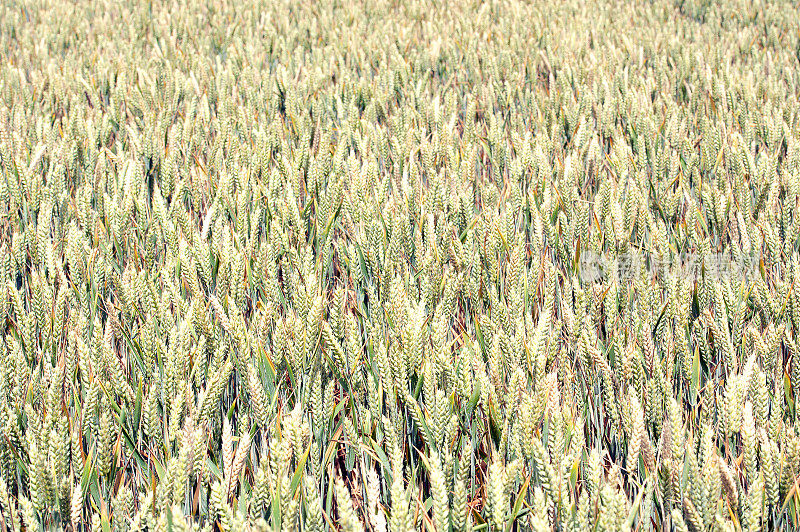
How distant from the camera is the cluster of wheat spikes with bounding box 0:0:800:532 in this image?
0.83 m

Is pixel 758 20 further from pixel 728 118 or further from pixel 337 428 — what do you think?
pixel 337 428

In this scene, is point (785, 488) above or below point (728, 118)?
below

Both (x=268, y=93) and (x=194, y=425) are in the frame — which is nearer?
(x=194, y=425)

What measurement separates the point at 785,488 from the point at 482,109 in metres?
1.95

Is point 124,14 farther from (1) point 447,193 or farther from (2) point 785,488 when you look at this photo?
(2) point 785,488

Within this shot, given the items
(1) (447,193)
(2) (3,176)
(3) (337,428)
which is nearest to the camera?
(3) (337,428)

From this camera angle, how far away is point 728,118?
7.46 ft

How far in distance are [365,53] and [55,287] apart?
2.33 meters

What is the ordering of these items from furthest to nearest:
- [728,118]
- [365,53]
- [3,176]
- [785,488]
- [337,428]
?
[365,53] < [728,118] < [3,176] < [337,428] < [785,488]

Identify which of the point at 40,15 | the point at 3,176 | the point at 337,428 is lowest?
the point at 337,428

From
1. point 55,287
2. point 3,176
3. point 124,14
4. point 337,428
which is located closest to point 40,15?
point 124,14

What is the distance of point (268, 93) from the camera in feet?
8.70

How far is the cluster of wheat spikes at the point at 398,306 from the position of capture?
834 mm

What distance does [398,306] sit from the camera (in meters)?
1.16
